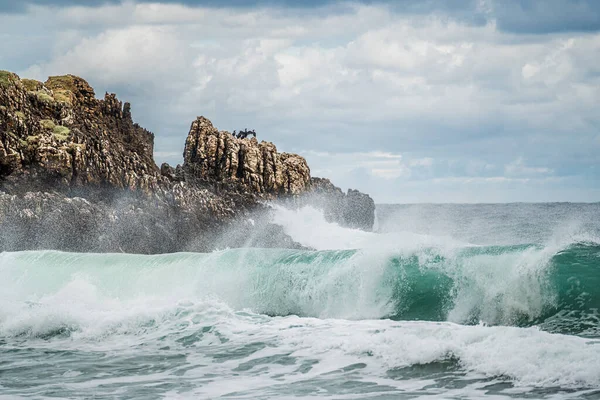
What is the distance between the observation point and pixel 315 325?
14188mm

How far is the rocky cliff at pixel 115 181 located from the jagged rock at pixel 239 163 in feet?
0.25

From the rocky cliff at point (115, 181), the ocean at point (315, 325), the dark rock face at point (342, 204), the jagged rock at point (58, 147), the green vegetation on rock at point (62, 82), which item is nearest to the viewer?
the ocean at point (315, 325)

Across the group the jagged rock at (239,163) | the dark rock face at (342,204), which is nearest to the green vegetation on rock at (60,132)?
the jagged rock at (239,163)

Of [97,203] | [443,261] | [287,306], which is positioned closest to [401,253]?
[443,261]

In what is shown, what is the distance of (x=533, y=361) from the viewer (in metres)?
9.79

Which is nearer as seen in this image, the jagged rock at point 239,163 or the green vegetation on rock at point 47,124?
the green vegetation on rock at point 47,124

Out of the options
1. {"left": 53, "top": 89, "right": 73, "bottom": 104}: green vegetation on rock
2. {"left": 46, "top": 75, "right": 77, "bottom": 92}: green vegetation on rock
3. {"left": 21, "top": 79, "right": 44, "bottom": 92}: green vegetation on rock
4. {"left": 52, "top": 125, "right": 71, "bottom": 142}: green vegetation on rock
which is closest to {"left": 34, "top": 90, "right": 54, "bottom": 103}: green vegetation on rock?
{"left": 53, "top": 89, "right": 73, "bottom": 104}: green vegetation on rock

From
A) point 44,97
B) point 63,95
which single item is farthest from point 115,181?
point 63,95

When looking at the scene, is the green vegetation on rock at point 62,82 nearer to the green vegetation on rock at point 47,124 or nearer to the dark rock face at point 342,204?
the green vegetation on rock at point 47,124

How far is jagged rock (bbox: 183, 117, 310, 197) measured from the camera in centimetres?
4572

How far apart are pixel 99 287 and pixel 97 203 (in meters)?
17.9

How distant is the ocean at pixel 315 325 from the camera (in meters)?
9.89

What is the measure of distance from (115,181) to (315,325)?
27.0 metres

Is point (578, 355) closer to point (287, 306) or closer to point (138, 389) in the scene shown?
point (138, 389)
